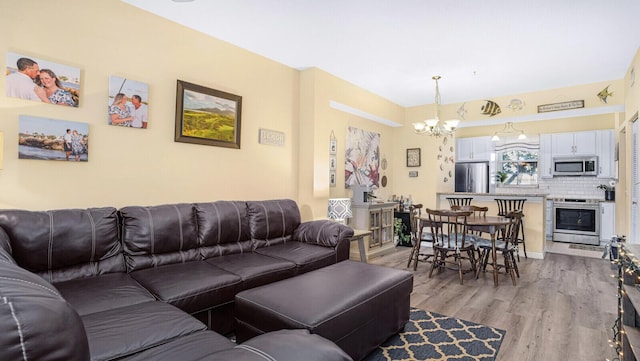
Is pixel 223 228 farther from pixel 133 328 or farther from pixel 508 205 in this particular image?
pixel 508 205

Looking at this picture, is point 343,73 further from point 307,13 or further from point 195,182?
point 195,182

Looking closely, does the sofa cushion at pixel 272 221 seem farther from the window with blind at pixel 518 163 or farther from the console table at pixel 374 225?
the window with blind at pixel 518 163

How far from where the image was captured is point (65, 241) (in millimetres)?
2203

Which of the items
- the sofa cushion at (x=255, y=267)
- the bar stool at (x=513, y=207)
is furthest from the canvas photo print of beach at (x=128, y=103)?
the bar stool at (x=513, y=207)

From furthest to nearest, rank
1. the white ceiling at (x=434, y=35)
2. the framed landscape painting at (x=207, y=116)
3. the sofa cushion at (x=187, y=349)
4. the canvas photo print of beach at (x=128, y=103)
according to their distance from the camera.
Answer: the framed landscape painting at (x=207, y=116)
the white ceiling at (x=434, y=35)
the canvas photo print of beach at (x=128, y=103)
the sofa cushion at (x=187, y=349)

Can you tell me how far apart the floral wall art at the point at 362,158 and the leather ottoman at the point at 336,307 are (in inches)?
119

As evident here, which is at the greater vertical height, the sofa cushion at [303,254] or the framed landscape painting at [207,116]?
the framed landscape painting at [207,116]

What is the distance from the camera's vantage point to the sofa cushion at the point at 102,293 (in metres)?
1.79

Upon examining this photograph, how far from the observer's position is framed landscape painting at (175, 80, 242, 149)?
3.27 meters

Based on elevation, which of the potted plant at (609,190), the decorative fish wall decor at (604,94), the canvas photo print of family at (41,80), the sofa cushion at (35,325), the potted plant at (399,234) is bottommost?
the potted plant at (399,234)

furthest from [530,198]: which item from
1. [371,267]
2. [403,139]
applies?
[371,267]

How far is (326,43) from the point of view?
3688 millimetres

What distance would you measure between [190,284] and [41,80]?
1.90 metres

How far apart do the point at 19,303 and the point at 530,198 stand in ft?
19.6
